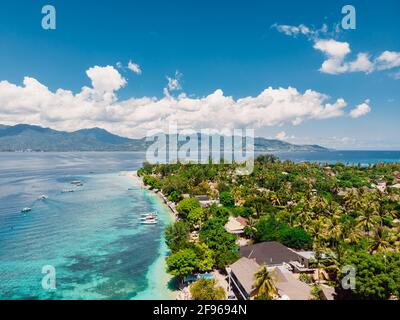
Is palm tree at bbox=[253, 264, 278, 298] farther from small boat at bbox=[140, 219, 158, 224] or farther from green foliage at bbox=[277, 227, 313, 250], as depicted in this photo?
small boat at bbox=[140, 219, 158, 224]

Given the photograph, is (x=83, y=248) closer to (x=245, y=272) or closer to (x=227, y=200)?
(x=245, y=272)

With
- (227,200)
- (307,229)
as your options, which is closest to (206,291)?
(307,229)

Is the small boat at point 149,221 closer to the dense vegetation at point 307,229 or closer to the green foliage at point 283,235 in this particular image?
the dense vegetation at point 307,229

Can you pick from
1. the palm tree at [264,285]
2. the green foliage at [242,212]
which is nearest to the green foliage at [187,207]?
the green foliage at [242,212]
